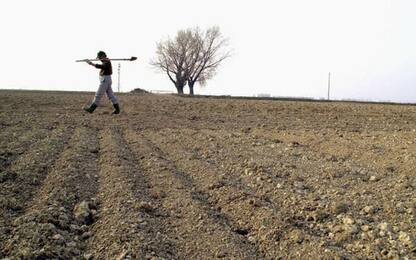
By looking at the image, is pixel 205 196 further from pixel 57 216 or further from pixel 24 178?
pixel 24 178

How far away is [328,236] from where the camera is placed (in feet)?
12.2

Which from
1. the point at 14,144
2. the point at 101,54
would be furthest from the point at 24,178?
the point at 101,54

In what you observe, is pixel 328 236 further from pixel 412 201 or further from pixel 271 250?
pixel 412 201

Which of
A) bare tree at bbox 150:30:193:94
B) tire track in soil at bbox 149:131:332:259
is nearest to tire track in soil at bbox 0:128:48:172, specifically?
tire track in soil at bbox 149:131:332:259

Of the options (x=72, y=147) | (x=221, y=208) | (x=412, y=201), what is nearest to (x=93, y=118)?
(x=72, y=147)

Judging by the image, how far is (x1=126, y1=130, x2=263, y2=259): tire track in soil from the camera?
3477 mm

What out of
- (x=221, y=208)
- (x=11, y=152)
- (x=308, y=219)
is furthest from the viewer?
(x=11, y=152)

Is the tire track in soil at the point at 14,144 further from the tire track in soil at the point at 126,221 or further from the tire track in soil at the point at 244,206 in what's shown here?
the tire track in soil at the point at 244,206

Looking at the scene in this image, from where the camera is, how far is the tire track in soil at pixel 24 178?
13.1 feet

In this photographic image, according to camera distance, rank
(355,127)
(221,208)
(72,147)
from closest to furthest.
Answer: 1. (221,208)
2. (72,147)
3. (355,127)

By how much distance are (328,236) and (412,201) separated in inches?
39.9

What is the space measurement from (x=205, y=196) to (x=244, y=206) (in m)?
0.53

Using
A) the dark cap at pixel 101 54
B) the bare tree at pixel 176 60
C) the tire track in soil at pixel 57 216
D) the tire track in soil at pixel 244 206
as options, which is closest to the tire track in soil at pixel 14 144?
the tire track in soil at pixel 57 216

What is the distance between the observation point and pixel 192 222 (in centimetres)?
400
